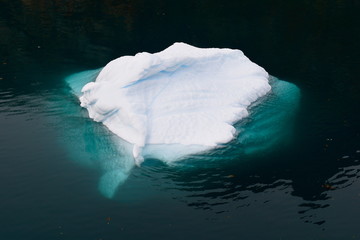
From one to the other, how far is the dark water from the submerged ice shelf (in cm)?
106

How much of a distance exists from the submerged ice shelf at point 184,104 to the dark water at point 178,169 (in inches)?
41.8

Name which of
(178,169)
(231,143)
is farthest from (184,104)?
(178,169)

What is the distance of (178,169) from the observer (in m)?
25.7

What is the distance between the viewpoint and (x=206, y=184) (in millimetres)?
24766

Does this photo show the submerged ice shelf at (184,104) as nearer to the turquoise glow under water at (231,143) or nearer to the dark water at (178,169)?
the turquoise glow under water at (231,143)

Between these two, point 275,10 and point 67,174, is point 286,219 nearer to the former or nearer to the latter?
point 67,174

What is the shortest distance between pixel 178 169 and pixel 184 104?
4.97 metres

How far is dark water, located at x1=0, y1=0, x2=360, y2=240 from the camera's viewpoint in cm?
2220

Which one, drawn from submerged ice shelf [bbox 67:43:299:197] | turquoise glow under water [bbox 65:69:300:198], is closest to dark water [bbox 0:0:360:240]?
turquoise glow under water [bbox 65:69:300:198]

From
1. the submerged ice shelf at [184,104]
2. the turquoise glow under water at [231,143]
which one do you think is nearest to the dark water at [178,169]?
the turquoise glow under water at [231,143]

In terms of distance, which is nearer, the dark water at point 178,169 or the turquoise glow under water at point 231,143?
the dark water at point 178,169

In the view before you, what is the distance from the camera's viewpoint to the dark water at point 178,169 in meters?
22.2

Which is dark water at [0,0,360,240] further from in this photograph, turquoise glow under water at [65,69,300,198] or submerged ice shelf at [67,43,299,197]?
submerged ice shelf at [67,43,299,197]

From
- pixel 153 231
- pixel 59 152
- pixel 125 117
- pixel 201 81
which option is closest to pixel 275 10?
pixel 201 81
